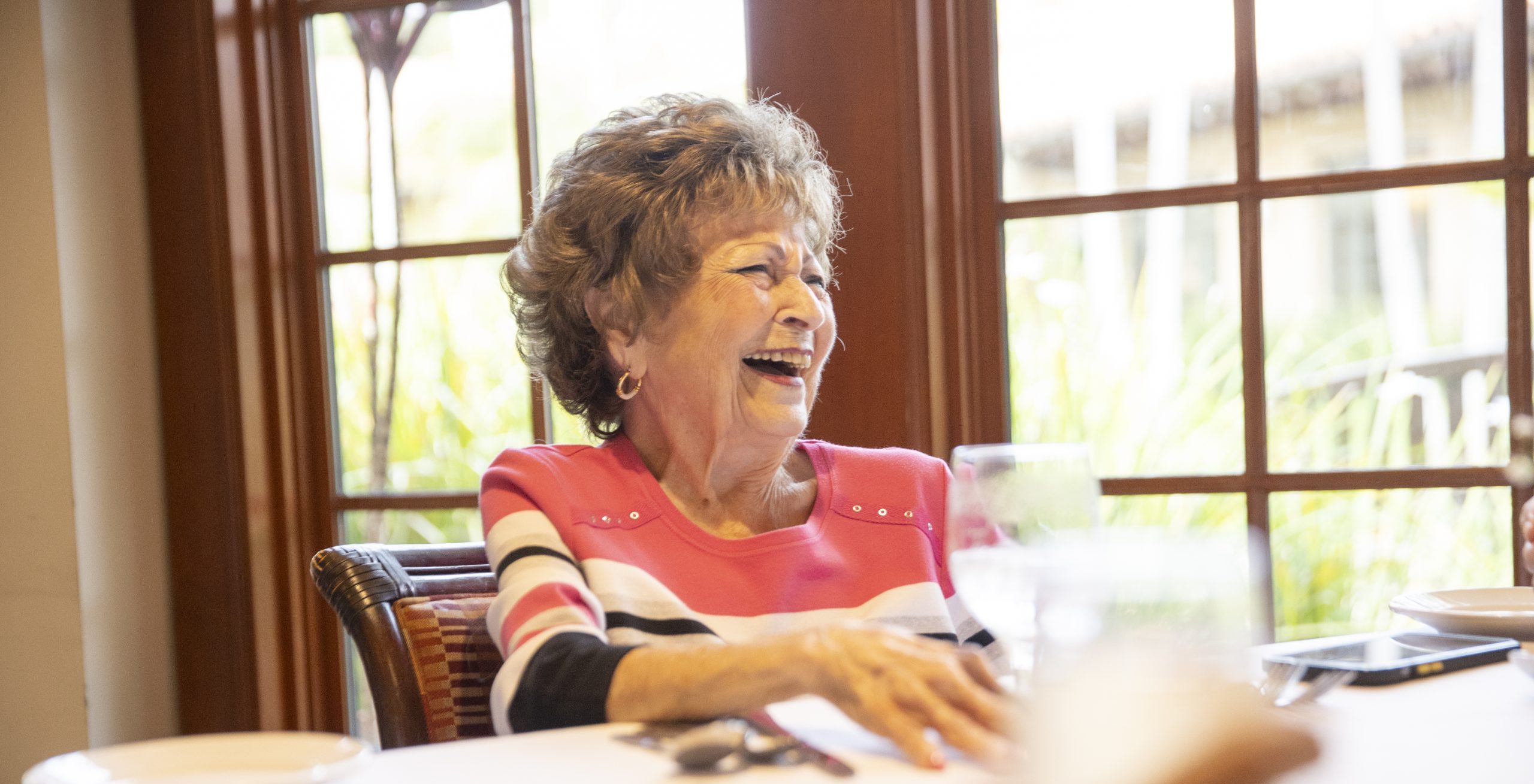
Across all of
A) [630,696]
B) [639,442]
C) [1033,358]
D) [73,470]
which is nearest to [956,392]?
[1033,358]

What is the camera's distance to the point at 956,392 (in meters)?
2.12

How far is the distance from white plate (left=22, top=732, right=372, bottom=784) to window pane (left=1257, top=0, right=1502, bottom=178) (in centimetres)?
175

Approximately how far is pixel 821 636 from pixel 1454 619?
2.04 ft

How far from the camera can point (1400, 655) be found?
3.44 ft

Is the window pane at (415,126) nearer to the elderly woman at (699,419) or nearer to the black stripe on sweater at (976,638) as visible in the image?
the elderly woman at (699,419)

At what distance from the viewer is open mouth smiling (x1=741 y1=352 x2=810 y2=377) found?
1544 millimetres

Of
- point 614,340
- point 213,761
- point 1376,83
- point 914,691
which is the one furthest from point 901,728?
point 1376,83

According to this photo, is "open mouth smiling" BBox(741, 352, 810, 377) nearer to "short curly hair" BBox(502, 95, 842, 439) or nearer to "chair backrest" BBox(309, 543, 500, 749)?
"short curly hair" BBox(502, 95, 842, 439)

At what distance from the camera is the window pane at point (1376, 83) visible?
1.92 metres

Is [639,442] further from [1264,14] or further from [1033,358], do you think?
[1264,14]

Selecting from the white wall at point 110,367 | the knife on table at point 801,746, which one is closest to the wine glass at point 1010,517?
the knife on table at point 801,746

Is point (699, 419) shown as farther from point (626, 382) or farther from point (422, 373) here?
point (422, 373)

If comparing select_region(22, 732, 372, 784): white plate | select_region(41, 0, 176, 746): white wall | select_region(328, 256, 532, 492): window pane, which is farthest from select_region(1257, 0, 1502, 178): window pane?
select_region(41, 0, 176, 746): white wall

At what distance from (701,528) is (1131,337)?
3.23ft
